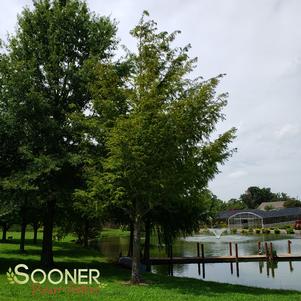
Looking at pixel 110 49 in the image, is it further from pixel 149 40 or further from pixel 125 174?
pixel 125 174

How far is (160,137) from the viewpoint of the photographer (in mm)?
17094

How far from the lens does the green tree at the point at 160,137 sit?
17.0 metres

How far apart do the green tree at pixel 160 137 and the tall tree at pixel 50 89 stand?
3.39 meters

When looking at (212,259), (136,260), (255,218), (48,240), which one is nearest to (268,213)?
(255,218)

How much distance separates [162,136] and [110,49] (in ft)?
30.7

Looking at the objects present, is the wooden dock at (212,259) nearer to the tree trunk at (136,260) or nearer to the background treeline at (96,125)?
the background treeline at (96,125)

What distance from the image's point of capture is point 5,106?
2198cm

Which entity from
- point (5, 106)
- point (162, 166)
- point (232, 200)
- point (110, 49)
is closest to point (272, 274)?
point (162, 166)

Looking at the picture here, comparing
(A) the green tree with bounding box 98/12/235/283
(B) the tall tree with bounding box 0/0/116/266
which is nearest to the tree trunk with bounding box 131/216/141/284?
(A) the green tree with bounding box 98/12/235/283

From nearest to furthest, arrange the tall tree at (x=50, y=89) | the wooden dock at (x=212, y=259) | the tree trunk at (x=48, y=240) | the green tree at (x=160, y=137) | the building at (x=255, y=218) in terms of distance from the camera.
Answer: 1. the green tree at (x=160, y=137)
2. the tall tree at (x=50, y=89)
3. the tree trunk at (x=48, y=240)
4. the wooden dock at (x=212, y=259)
5. the building at (x=255, y=218)

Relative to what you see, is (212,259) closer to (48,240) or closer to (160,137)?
(48,240)

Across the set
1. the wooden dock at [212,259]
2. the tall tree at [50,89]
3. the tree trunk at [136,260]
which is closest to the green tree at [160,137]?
→ the tree trunk at [136,260]

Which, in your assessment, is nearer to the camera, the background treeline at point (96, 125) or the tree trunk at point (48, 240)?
the background treeline at point (96, 125)

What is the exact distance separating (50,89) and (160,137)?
8219mm
